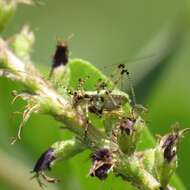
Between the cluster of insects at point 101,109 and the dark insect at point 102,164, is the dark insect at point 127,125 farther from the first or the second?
the dark insect at point 102,164

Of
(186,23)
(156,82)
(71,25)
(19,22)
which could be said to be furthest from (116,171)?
(71,25)

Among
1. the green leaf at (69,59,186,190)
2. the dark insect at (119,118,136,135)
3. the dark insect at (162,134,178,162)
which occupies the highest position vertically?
the green leaf at (69,59,186,190)

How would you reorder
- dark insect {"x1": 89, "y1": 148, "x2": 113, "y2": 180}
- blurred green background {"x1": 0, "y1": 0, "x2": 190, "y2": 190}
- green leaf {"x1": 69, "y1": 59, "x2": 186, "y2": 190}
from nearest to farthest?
dark insect {"x1": 89, "y1": 148, "x2": 113, "y2": 180}
green leaf {"x1": 69, "y1": 59, "x2": 186, "y2": 190}
blurred green background {"x1": 0, "y1": 0, "x2": 190, "y2": 190}

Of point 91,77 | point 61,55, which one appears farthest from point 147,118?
point 61,55

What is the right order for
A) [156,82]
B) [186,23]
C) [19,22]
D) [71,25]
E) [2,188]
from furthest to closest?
[71,25] < [19,22] < [186,23] < [156,82] < [2,188]

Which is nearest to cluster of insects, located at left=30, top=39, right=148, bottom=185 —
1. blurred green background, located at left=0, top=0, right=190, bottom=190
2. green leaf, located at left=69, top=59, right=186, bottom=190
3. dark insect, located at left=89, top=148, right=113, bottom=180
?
dark insect, located at left=89, top=148, right=113, bottom=180

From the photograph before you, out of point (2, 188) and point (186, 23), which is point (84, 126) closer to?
point (2, 188)

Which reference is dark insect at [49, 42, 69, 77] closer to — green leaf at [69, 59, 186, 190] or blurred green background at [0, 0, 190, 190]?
green leaf at [69, 59, 186, 190]

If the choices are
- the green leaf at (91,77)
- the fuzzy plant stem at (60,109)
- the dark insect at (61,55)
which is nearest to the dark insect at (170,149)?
the fuzzy plant stem at (60,109)
